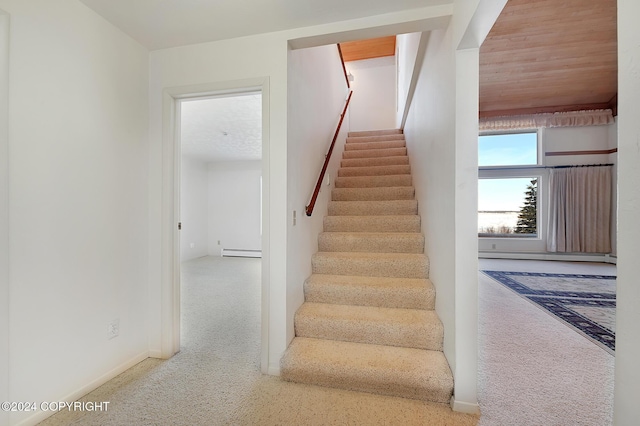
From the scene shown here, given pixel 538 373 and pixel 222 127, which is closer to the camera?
pixel 538 373

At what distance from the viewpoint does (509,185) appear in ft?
20.2

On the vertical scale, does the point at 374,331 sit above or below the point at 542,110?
below

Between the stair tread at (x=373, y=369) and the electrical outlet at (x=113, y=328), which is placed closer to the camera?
the stair tread at (x=373, y=369)

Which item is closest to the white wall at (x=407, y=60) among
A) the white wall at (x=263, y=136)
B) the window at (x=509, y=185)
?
the white wall at (x=263, y=136)

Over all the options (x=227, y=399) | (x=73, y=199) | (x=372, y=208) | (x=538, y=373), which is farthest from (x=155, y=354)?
(x=538, y=373)

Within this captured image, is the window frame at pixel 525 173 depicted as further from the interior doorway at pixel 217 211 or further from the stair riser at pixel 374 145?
the interior doorway at pixel 217 211

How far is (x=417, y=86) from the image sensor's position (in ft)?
10.0

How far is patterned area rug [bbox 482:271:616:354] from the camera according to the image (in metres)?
2.49

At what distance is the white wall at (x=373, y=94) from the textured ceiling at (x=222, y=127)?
2784 mm

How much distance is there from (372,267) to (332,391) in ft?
3.47

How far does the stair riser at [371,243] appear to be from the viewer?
2604 mm

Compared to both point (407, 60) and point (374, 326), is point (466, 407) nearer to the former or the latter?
point (374, 326)

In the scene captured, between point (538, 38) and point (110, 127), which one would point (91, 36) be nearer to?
point (110, 127)

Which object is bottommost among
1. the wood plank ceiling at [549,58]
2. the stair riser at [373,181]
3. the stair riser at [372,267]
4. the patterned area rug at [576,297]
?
the patterned area rug at [576,297]
